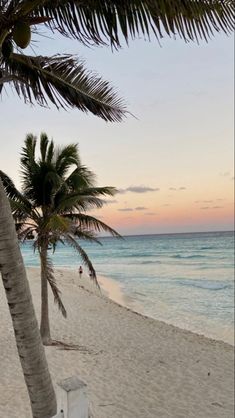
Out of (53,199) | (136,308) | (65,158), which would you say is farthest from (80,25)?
(136,308)

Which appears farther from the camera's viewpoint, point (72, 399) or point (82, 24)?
point (82, 24)

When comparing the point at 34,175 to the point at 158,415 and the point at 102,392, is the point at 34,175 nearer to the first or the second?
the point at 102,392

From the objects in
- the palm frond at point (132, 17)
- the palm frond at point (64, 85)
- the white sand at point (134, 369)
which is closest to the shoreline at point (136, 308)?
the white sand at point (134, 369)

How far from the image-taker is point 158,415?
265 inches

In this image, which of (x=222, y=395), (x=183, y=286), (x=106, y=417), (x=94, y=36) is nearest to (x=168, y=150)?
(x=183, y=286)

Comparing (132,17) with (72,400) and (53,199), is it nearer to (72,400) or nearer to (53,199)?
(72,400)

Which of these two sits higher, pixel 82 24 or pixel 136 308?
pixel 82 24

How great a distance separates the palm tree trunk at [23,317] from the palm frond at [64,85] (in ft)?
4.72

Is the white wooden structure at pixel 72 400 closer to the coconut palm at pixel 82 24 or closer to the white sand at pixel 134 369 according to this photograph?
the coconut palm at pixel 82 24

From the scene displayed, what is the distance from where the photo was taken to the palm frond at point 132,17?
288cm

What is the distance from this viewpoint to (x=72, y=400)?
197 centimetres

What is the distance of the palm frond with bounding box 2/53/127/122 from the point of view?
402 centimetres

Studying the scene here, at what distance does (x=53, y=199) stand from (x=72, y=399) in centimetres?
764

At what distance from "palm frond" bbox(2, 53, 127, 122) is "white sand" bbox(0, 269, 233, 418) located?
4638 millimetres
